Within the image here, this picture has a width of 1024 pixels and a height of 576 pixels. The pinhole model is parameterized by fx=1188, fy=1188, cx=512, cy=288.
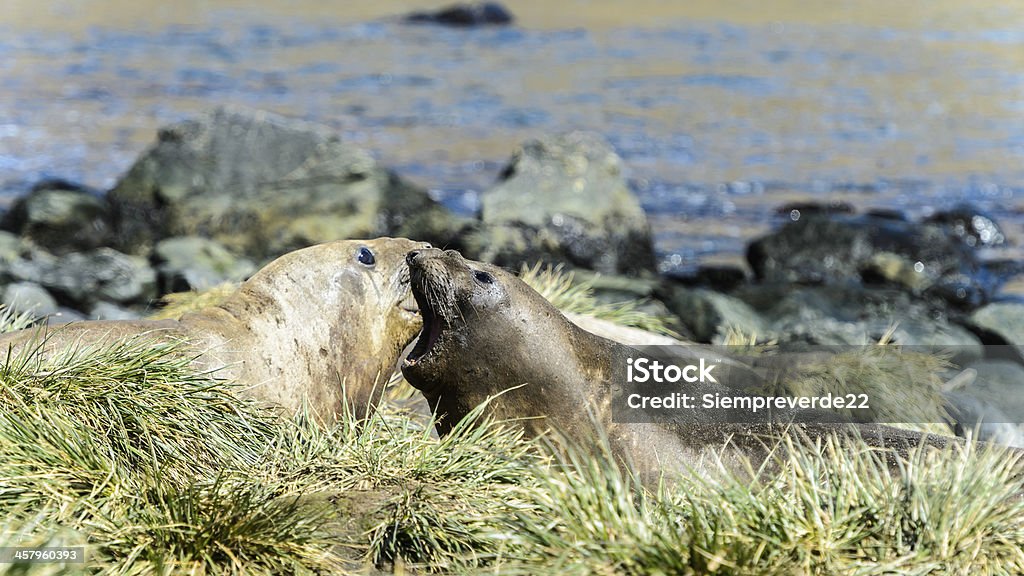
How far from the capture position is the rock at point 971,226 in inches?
700

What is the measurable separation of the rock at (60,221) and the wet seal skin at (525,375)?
37.3 ft

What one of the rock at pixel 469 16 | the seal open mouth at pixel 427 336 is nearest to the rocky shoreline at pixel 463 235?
the seal open mouth at pixel 427 336

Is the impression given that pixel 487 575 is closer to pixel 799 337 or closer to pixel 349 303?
pixel 349 303

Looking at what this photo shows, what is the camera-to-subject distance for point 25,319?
274 inches

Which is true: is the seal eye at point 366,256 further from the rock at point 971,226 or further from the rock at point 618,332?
the rock at point 971,226

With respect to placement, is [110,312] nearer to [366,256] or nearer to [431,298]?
[366,256]

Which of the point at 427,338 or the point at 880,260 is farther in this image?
the point at 880,260

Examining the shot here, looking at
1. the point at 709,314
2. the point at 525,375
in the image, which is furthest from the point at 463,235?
the point at 525,375

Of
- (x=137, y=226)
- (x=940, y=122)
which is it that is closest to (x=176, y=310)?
(x=137, y=226)

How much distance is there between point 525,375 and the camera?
564cm

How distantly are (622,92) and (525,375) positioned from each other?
2372 cm

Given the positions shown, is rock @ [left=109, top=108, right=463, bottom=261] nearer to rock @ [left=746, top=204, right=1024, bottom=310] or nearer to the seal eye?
rock @ [left=746, top=204, right=1024, bottom=310]

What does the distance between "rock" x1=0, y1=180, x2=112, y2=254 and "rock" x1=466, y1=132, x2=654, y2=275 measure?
5324mm

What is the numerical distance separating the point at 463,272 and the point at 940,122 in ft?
75.4
